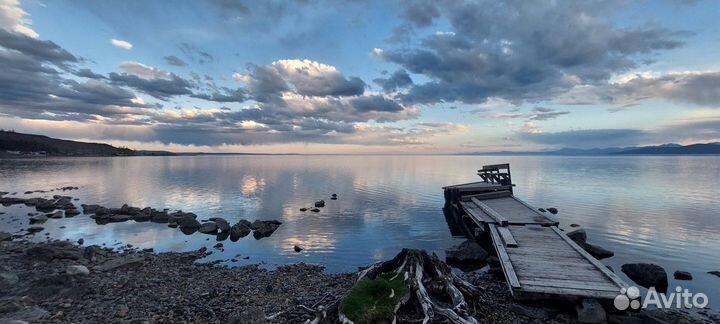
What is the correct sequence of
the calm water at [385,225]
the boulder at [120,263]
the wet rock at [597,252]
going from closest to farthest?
the boulder at [120,263] < the wet rock at [597,252] < the calm water at [385,225]

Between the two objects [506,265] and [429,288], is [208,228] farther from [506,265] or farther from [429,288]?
[506,265]

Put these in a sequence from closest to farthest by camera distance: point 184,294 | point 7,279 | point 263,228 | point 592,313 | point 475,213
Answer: point 592,313 < point 184,294 < point 7,279 < point 475,213 < point 263,228

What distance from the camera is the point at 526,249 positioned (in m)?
14.7

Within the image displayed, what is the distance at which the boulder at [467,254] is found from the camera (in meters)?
18.2

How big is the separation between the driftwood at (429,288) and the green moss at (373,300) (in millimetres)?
153

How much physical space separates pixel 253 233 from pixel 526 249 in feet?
57.2

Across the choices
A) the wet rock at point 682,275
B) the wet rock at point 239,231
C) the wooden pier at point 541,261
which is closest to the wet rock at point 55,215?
the wet rock at point 239,231

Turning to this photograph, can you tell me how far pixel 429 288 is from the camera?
11578 mm

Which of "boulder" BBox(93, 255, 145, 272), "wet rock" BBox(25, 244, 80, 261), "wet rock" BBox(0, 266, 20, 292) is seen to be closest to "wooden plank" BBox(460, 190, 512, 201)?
"boulder" BBox(93, 255, 145, 272)

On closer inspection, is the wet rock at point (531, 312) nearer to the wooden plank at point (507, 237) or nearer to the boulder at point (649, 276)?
the wooden plank at point (507, 237)

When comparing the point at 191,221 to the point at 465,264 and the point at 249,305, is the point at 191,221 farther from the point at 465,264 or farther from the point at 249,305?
the point at 465,264

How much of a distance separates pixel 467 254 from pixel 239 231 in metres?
14.9

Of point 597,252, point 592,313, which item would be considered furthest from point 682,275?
point 592,313

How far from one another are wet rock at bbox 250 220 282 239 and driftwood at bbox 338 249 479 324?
13781mm
